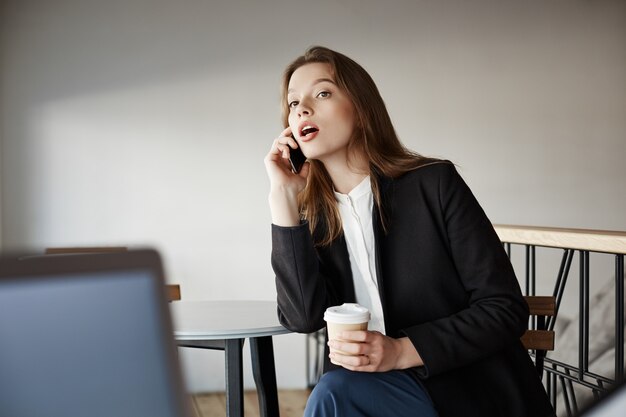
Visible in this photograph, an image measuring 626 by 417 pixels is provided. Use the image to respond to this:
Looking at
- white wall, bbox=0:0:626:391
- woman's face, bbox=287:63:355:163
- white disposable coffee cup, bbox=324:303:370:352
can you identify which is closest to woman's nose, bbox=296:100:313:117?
woman's face, bbox=287:63:355:163

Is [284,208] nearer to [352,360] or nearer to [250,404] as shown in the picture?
[352,360]

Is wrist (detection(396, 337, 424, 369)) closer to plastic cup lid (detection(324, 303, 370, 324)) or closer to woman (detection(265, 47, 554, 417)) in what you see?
woman (detection(265, 47, 554, 417))

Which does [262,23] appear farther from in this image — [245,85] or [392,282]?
[392,282]

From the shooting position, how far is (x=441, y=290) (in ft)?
4.52

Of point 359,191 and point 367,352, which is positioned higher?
point 359,191

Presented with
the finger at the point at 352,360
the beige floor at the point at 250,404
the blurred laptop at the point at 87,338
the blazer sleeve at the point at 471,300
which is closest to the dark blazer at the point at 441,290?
the blazer sleeve at the point at 471,300

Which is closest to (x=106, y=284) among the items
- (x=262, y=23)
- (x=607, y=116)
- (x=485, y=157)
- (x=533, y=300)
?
(x=533, y=300)

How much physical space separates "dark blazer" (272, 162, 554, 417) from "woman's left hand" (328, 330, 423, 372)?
5cm

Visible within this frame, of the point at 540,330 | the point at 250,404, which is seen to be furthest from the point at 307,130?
the point at 250,404

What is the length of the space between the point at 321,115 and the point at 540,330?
718mm

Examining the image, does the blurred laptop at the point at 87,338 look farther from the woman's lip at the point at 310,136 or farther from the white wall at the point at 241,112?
the white wall at the point at 241,112

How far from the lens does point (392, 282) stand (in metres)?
1.41

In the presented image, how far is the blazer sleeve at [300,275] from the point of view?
1.44 meters

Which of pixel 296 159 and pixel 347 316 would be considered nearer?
pixel 347 316
